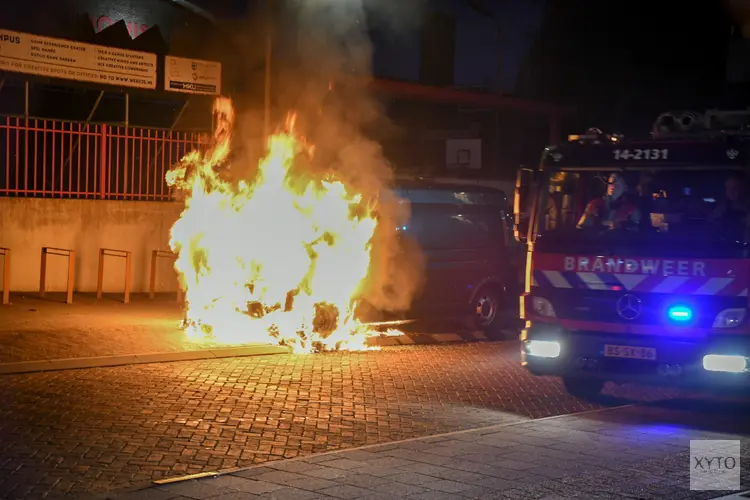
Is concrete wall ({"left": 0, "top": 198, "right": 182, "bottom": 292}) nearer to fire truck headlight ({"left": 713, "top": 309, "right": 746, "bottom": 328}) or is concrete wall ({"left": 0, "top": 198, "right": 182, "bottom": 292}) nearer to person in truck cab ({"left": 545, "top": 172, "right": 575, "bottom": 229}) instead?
person in truck cab ({"left": 545, "top": 172, "right": 575, "bottom": 229})

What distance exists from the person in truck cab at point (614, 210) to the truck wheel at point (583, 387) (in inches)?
73.5

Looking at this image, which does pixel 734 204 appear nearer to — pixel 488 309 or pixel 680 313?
pixel 680 313

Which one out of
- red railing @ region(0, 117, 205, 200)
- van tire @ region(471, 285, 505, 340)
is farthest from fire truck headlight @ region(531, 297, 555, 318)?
red railing @ region(0, 117, 205, 200)

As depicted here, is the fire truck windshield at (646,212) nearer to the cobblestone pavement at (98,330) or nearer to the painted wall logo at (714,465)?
the painted wall logo at (714,465)

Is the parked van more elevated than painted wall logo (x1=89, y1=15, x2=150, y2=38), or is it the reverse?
painted wall logo (x1=89, y1=15, x2=150, y2=38)

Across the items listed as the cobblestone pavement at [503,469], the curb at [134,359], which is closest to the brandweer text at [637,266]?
the cobblestone pavement at [503,469]

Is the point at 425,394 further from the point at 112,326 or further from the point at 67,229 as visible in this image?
the point at 67,229

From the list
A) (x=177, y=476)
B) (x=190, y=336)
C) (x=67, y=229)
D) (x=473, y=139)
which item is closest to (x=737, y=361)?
(x=177, y=476)

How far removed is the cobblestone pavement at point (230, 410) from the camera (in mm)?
6859

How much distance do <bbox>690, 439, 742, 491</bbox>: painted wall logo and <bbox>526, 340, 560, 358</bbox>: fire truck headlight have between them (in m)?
1.81

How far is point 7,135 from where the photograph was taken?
1641cm

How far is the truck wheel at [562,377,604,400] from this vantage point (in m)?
10.5

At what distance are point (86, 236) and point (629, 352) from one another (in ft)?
37.7

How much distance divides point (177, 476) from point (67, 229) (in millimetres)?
11752
